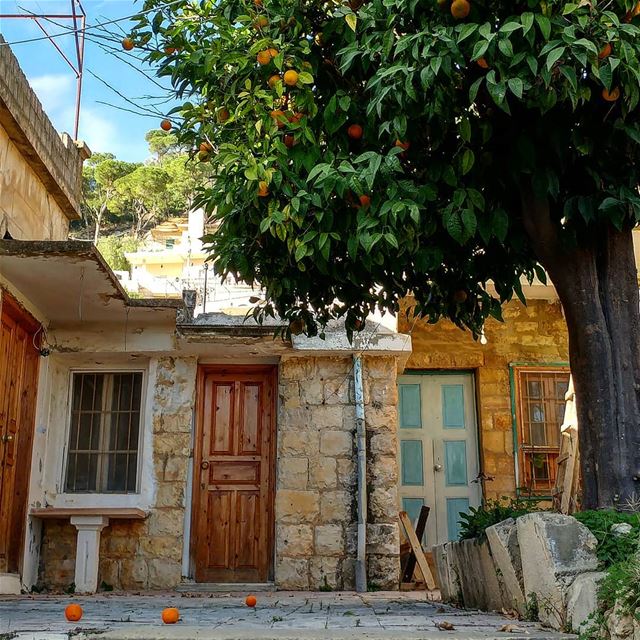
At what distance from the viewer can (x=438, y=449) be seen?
1050 centimetres

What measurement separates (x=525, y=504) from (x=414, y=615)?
4.02 ft

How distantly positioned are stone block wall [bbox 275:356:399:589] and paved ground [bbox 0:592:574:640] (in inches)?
55.2

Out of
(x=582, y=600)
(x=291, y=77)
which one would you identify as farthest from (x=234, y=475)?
(x=582, y=600)

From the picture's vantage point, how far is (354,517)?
27.5ft

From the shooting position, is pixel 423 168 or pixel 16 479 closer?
pixel 423 168

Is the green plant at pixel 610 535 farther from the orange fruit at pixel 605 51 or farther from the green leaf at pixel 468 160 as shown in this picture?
the orange fruit at pixel 605 51

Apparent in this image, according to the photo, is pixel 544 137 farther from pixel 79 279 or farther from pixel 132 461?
pixel 132 461

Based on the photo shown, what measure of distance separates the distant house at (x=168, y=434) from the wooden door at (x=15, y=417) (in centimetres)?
2

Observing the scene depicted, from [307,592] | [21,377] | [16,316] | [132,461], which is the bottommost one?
[307,592]

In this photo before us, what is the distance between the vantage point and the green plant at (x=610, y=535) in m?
3.58

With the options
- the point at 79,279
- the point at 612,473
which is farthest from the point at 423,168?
the point at 79,279

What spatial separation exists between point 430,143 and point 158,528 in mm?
5313

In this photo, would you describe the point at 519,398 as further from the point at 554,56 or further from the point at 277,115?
the point at 554,56

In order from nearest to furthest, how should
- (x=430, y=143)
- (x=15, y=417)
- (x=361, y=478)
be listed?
(x=430, y=143), (x=15, y=417), (x=361, y=478)
